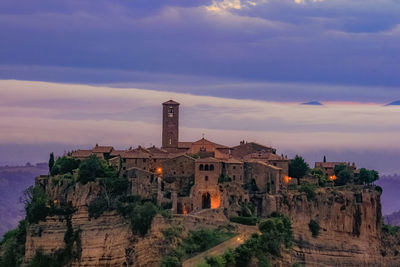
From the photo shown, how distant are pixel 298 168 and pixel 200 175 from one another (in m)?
9.90

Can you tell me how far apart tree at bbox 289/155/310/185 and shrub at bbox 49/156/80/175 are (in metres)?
16.2

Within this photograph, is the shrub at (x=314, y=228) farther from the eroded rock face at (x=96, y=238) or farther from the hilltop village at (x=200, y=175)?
the eroded rock face at (x=96, y=238)

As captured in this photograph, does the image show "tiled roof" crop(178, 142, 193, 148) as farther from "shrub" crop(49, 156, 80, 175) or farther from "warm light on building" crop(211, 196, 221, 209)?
"shrub" crop(49, 156, 80, 175)

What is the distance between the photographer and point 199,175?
199 ft

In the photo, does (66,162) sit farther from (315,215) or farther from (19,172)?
(19,172)

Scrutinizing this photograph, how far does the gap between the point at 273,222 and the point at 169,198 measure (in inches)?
278

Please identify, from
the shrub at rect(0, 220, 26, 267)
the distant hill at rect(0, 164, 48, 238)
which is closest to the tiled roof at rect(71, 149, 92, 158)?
the shrub at rect(0, 220, 26, 267)

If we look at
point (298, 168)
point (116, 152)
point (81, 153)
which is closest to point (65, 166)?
point (81, 153)

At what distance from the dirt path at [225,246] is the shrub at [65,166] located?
1187 cm

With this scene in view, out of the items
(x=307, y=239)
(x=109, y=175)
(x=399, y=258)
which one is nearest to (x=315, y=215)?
(x=307, y=239)

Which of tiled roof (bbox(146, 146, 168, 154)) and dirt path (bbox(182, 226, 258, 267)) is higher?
tiled roof (bbox(146, 146, 168, 154))

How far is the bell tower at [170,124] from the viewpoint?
69.7 meters

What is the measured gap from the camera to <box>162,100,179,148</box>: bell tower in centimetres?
6969

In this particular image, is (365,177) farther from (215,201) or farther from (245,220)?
(215,201)
